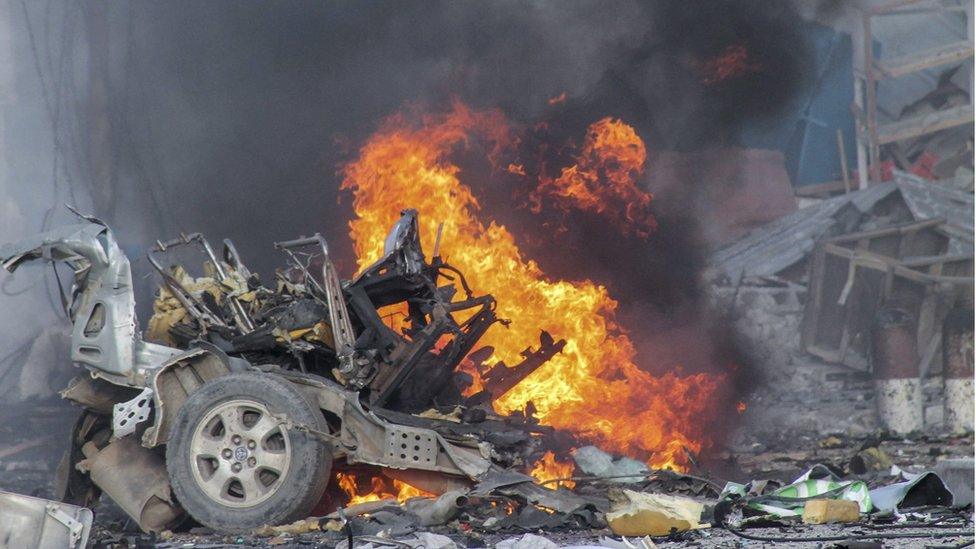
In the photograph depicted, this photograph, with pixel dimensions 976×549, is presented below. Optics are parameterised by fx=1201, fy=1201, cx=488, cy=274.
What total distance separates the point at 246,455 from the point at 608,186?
7.83m

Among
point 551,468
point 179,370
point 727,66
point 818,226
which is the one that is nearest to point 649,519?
point 551,468

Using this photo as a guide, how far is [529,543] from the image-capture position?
731cm

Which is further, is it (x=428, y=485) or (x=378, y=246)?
(x=378, y=246)

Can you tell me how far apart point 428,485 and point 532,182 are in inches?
284

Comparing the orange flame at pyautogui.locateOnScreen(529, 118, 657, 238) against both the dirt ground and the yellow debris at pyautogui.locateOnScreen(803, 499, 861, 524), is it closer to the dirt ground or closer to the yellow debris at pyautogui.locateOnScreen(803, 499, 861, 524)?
the dirt ground

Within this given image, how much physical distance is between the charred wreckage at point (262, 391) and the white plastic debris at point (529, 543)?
4.41ft

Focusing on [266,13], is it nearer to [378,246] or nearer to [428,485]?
[378,246]

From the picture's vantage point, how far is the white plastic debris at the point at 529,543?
722 centimetres

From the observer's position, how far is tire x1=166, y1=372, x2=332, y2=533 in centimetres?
873

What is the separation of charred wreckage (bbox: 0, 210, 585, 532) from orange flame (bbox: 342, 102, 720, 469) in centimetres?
249

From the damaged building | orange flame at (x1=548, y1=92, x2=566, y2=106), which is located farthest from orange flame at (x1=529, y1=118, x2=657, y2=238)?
orange flame at (x1=548, y1=92, x2=566, y2=106)

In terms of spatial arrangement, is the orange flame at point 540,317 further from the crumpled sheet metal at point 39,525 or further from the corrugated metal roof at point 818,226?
the crumpled sheet metal at point 39,525

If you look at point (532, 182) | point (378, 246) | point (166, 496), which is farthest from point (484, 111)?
point (166, 496)

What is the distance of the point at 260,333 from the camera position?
9688mm
